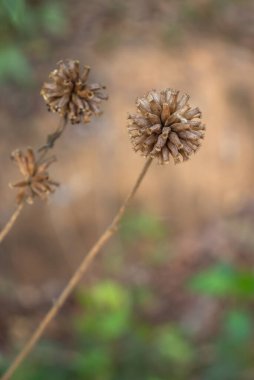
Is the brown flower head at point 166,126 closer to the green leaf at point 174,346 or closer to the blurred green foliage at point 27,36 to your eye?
the green leaf at point 174,346

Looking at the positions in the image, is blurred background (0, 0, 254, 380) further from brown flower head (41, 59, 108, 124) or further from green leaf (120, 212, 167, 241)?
brown flower head (41, 59, 108, 124)

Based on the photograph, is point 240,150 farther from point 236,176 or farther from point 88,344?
point 88,344

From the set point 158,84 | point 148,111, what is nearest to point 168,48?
point 158,84

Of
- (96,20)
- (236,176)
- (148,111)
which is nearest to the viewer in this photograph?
(148,111)

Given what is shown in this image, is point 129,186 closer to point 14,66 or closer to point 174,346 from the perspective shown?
point 14,66

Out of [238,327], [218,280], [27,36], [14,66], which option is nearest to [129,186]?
[14,66]

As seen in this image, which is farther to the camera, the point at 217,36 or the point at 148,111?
the point at 217,36
